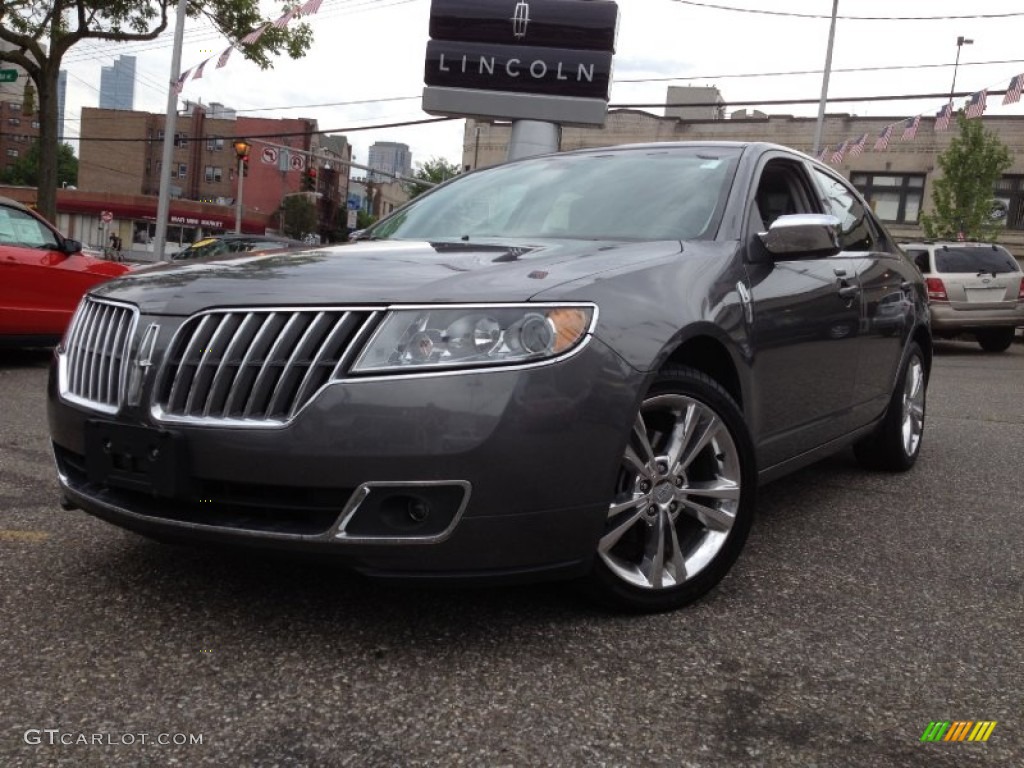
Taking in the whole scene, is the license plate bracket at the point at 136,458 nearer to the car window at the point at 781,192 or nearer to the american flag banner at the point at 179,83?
the car window at the point at 781,192

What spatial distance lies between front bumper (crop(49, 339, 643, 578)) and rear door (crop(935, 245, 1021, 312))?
13.0 meters

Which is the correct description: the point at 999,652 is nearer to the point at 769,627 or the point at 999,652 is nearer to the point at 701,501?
the point at 769,627

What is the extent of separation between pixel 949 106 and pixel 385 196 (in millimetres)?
115061

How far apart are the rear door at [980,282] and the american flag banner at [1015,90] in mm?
4013

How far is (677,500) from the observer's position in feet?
9.16

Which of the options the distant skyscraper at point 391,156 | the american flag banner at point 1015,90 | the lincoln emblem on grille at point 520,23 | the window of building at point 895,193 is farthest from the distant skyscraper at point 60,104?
the distant skyscraper at point 391,156

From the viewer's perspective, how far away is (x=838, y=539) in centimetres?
369

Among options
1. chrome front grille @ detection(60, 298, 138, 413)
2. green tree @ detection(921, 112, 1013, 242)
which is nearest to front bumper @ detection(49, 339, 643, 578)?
chrome front grille @ detection(60, 298, 138, 413)

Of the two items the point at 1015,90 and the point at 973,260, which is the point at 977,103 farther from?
the point at 973,260

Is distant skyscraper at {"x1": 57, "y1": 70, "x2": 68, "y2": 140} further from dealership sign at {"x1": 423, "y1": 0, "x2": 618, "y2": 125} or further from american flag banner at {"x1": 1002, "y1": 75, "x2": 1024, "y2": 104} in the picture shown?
american flag banner at {"x1": 1002, "y1": 75, "x2": 1024, "y2": 104}

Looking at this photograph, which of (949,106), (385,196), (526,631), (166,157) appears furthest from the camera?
(385,196)

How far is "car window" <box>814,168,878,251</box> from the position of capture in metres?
4.21

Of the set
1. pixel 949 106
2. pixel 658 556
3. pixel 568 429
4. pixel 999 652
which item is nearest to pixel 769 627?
pixel 658 556

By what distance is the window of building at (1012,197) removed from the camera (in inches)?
1389
